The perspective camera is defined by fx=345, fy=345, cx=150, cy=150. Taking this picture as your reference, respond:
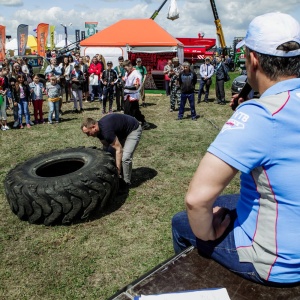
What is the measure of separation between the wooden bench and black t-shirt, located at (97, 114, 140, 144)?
324 cm

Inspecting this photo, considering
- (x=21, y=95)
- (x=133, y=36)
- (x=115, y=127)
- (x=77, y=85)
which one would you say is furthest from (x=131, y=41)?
(x=115, y=127)

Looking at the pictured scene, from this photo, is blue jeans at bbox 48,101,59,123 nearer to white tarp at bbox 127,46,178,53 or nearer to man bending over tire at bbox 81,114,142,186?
man bending over tire at bbox 81,114,142,186

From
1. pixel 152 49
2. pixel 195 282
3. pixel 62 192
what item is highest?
pixel 152 49

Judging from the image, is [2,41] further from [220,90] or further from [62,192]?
[62,192]

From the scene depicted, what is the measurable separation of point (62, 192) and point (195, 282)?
273cm

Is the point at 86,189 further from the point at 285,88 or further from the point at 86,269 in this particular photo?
the point at 285,88

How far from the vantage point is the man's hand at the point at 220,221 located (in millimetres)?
1688

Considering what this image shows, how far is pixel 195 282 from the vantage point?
1.74m

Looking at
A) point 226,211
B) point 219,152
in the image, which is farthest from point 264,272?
point 219,152

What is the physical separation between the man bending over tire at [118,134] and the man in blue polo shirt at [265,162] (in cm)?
350

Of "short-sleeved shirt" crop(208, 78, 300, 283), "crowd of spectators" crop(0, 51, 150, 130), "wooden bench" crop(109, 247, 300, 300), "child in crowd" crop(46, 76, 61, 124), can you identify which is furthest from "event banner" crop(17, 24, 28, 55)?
"short-sleeved shirt" crop(208, 78, 300, 283)

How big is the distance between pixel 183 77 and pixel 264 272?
9.86 meters

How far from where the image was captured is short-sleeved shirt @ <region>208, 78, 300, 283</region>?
1293mm

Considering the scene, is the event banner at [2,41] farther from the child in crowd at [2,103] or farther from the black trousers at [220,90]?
the black trousers at [220,90]
